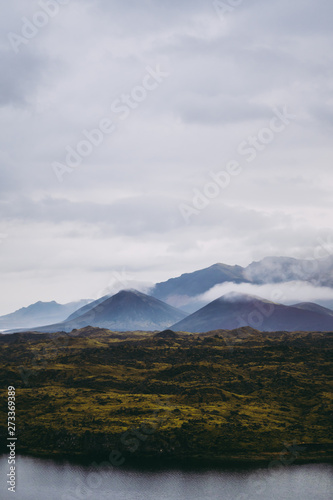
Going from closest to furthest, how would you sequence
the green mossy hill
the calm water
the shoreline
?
the calm water → the shoreline → the green mossy hill

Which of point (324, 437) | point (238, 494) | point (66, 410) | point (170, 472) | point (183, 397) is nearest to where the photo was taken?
point (238, 494)

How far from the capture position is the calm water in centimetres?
10319

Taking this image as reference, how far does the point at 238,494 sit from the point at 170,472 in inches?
778

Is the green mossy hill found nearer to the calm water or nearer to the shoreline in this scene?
the shoreline

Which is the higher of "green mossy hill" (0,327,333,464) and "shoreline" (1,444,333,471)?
"green mossy hill" (0,327,333,464)

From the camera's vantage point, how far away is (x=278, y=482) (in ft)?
359

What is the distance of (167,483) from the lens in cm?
11019

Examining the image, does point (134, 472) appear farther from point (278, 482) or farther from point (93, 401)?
point (93, 401)

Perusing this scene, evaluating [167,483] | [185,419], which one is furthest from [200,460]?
[185,419]

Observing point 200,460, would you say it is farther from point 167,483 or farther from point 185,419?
point 185,419

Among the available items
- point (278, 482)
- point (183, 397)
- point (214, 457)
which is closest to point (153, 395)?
point (183, 397)

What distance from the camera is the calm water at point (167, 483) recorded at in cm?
10319

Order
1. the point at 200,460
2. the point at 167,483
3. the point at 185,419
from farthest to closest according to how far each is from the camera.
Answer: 1. the point at 185,419
2. the point at 200,460
3. the point at 167,483

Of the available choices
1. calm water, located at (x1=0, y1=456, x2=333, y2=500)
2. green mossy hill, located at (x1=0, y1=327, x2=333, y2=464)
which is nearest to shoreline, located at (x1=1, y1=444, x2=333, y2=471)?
green mossy hill, located at (x1=0, y1=327, x2=333, y2=464)
